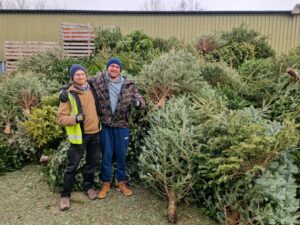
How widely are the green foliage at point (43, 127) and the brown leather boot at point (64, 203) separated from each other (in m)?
1.33

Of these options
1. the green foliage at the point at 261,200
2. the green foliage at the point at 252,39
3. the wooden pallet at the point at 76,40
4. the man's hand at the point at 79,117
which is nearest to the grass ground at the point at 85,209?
the green foliage at the point at 261,200

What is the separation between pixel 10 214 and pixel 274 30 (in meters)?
15.5

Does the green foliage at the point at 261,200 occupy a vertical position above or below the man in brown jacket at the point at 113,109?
below

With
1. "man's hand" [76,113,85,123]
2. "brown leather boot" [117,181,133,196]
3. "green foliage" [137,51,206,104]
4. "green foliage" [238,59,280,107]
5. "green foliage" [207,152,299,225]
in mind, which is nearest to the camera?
"green foliage" [207,152,299,225]

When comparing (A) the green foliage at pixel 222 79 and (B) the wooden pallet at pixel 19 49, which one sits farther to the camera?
(B) the wooden pallet at pixel 19 49

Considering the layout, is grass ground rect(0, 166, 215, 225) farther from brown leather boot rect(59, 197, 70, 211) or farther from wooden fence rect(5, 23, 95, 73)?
wooden fence rect(5, 23, 95, 73)

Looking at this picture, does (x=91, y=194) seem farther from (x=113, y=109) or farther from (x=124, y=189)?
(x=113, y=109)

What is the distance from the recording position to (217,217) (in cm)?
355

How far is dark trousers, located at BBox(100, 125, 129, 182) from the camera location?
401 cm

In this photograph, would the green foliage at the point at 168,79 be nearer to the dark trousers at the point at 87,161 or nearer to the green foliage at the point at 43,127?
the dark trousers at the point at 87,161

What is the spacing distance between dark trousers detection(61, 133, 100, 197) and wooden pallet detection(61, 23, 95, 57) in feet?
17.7

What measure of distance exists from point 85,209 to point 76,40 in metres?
6.14

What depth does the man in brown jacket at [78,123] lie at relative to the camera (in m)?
3.67

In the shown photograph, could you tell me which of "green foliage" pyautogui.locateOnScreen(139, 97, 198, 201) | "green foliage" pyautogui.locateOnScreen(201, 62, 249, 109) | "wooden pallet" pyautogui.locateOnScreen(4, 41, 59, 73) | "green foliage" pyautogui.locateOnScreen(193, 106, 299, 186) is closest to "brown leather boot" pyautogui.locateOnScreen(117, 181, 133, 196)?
"green foliage" pyautogui.locateOnScreen(139, 97, 198, 201)
